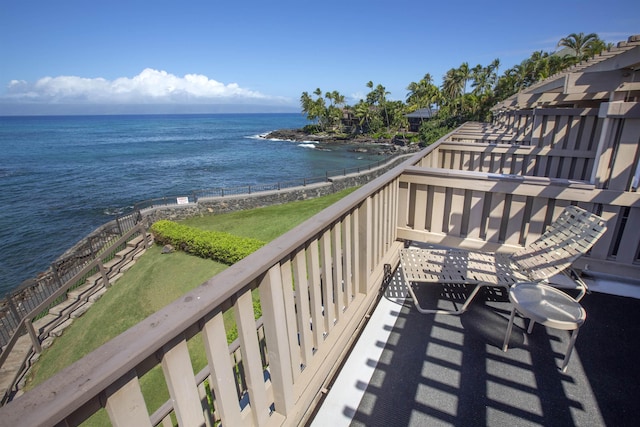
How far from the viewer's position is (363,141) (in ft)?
196

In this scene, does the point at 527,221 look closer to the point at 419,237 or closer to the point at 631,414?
the point at 419,237

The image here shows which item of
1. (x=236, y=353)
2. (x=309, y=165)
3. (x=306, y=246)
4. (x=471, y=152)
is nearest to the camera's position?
(x=306, y=246)

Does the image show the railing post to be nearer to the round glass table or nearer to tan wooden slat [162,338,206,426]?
tan wooden slat [162,338,206,426]

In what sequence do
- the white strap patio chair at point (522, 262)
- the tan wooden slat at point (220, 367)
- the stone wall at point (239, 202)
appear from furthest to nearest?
the stone wall at point (239, 202) → the white strap patio chair at point (522, 262) → the tan wooden slat at point (220, 367)

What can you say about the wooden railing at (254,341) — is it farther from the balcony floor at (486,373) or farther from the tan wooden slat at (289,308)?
the balcony floor at (486,373)

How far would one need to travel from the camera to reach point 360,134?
64.8m

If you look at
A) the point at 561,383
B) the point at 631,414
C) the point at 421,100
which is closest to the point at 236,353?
the point at 561,383

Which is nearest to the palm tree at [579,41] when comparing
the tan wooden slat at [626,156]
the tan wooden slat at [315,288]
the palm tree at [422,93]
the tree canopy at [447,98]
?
the tree canopy at [447,98]

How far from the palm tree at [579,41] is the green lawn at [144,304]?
1586 inches

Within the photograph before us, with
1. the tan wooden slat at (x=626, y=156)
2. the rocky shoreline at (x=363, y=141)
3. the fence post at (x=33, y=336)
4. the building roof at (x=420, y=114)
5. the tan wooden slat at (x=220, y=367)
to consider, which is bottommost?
the rocky shoreline at (x=363, y=141)

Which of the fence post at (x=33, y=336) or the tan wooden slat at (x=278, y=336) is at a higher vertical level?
the tan wooden slat at (x=278, y=336)

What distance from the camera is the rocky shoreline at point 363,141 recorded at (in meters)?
47.3

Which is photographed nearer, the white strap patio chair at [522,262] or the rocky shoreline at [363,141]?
the white strap patio chair at [522,262]

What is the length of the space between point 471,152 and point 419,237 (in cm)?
328
